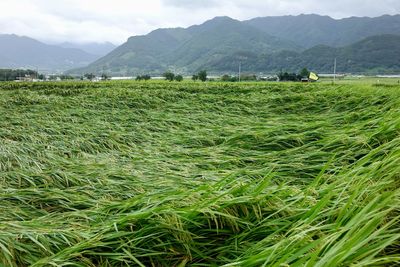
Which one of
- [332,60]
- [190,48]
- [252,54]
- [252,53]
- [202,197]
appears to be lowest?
[202,197]

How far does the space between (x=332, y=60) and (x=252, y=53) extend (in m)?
27.9

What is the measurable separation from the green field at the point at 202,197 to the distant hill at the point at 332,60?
77035 mm

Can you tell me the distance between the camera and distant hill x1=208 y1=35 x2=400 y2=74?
7725 centimetres

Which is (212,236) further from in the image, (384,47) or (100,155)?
(384,47)

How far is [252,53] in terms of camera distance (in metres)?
104

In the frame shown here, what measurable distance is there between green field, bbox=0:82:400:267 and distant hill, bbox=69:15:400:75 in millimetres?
64226

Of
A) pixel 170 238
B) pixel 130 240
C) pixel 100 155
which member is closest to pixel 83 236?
pixel 130 240

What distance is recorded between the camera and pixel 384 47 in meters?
89.2

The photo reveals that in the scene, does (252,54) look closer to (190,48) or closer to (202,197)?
(190,48)

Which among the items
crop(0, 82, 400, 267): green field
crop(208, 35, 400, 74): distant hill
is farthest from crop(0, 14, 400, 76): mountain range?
crop(0, 82, 400, 267): green field

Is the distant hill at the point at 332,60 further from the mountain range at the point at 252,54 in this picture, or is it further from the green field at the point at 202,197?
the green field at the point at 202,197

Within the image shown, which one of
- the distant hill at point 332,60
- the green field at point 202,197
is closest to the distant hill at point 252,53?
the distant hill at point 332,60

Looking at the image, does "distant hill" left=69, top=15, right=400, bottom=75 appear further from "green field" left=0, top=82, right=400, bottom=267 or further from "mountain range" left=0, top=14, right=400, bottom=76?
"green field" left=0, top=82, right=400, bottom=267

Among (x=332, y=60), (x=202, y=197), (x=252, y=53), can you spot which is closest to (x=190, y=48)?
(x=252, y=53)
